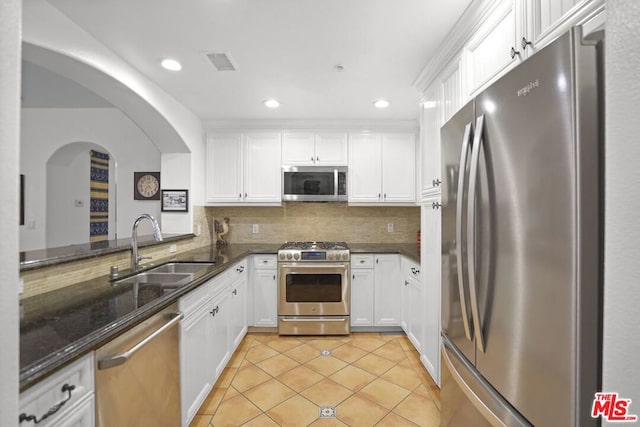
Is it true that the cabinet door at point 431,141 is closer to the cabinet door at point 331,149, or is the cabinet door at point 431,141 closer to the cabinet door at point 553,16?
the cabinet door at point 553,16

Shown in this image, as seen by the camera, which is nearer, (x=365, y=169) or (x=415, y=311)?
(x=415, y=311)

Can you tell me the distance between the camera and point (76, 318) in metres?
1.17

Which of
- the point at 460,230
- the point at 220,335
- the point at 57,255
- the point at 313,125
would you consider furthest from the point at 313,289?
the point at 460,230

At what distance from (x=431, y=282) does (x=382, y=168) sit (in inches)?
67.4

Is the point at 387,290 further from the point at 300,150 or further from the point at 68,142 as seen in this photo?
the point at 68,142

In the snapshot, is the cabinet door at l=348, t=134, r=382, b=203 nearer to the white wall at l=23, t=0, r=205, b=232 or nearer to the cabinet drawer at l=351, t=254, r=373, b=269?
the cabinet drawer at l=351, t=254, r=373, b=269

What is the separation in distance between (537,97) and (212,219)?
143 inches

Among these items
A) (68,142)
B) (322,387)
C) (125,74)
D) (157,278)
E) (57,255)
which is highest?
(125,74)

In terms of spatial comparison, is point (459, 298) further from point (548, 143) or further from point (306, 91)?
point (306, 91)

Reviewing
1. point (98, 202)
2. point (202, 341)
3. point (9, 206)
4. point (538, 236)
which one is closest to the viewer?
point (9, 206)

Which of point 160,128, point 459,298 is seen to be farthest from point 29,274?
point 459,298

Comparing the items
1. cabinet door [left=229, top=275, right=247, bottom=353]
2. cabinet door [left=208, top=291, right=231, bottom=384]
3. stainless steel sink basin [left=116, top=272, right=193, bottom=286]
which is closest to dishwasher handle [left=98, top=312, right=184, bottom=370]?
stainless steel sink basin [left=116, top=272, right=193, bottom=286]

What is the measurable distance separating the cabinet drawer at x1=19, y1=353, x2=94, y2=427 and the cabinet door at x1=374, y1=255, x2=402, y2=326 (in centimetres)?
268

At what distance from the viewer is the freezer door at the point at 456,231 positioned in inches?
43.3
